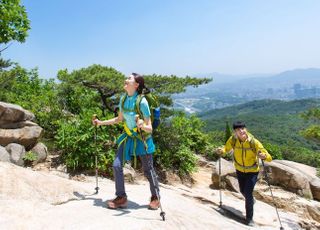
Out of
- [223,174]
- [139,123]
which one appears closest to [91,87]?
[223,174]

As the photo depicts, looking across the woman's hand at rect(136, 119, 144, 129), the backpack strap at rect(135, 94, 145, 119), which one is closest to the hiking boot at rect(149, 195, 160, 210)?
the woman's hand at rect(136, 119, 144, 129)

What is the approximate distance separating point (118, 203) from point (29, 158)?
14.4ft

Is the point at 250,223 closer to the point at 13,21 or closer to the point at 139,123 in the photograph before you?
the point at 139,123

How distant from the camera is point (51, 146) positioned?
10.7m

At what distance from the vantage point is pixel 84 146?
9578 mm

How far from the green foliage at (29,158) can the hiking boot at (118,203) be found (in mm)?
4288

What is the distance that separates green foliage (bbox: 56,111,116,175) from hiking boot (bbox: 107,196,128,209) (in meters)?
3.16

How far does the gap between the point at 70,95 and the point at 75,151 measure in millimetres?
4303

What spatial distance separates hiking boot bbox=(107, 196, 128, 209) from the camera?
19.8 feet

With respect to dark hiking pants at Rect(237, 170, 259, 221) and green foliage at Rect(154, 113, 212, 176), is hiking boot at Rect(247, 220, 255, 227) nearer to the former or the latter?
dark hiking pants at Rect(237, 170, 259, 221)

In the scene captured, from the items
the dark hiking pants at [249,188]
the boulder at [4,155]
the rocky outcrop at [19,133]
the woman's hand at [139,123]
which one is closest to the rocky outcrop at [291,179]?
the dark hiking pants at [249,188]

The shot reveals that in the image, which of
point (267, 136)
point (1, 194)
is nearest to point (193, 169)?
point (1, 194)

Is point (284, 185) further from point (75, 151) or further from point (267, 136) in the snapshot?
point (267, 136)

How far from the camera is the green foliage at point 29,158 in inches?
370
